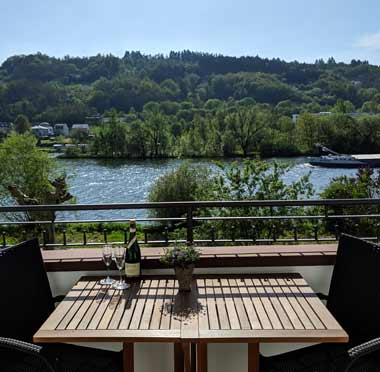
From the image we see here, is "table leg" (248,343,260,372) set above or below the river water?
above

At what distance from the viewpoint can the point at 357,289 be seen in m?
2.04

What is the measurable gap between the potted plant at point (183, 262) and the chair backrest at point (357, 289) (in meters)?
0.78

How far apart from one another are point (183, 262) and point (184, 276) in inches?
3.0

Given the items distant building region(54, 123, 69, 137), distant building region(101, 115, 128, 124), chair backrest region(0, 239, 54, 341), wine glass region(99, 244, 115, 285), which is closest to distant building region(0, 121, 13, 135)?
distant building region(54, 123, 69, 137)

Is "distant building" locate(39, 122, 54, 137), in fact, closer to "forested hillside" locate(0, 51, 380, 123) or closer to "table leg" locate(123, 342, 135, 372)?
"forested hillside" locate(0, 51, 380, 123)

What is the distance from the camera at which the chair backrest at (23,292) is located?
1905 mm

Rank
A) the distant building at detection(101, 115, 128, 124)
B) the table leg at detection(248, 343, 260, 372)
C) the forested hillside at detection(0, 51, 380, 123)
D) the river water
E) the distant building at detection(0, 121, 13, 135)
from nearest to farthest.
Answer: the table leg at detection(248, 343, 260, 372)
the river water
the distant building at detection(0, 121, 13, 135)
the distant building at detection(101, 115, 128, 124)
the forested hillside at detection(0, 51, 380, 123)

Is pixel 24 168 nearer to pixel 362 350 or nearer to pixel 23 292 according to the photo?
pixel 23 292

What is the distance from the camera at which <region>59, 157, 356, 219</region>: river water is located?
872 inches

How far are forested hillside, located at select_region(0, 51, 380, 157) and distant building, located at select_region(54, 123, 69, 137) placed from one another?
138cm

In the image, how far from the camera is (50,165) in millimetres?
17922

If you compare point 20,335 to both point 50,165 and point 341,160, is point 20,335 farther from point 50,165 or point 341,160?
point 341,160

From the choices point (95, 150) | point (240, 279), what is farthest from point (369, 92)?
point (240, 279)

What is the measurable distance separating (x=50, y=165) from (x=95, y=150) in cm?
1706
